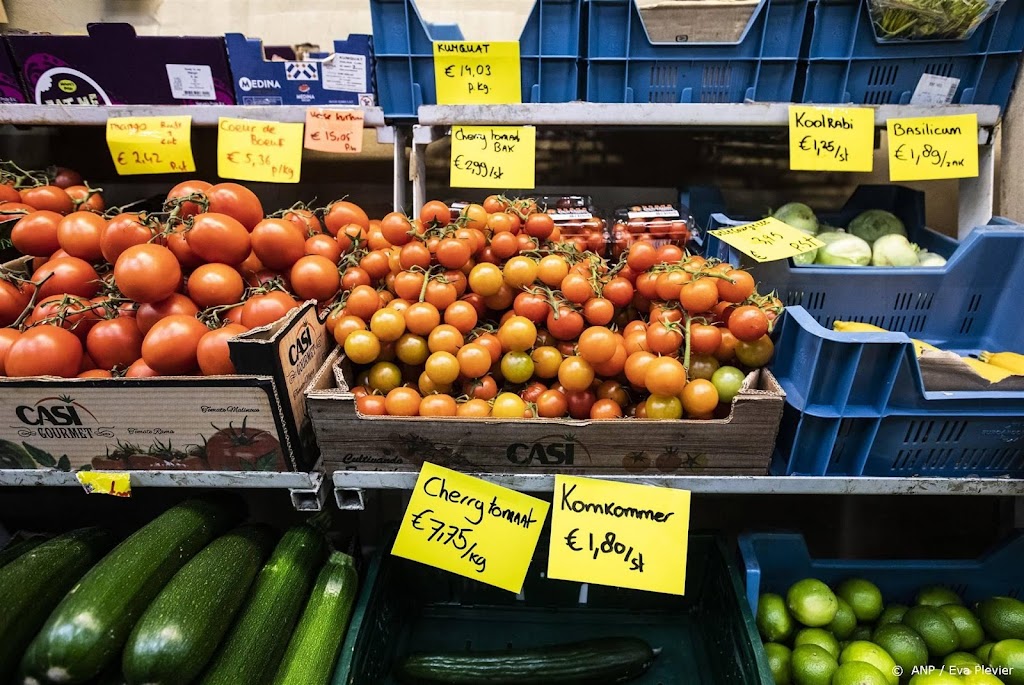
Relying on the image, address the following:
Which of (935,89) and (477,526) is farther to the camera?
(935,89)

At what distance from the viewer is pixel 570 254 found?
1.21 m

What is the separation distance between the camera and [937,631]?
3.99 ft

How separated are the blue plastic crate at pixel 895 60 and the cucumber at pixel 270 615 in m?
1.52

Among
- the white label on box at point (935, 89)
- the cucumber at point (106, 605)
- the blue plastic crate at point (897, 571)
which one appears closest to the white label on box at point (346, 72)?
the cucumber at point (106, 605)

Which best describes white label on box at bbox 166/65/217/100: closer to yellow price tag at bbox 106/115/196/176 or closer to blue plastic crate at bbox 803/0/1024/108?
yellow price tag at bbox 106/115/196/176

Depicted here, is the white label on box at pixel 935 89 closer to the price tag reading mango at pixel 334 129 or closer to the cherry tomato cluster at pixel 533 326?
the cherry tomato cluster at pixel 533 326

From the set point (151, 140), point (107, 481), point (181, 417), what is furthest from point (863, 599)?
point (151, 140)

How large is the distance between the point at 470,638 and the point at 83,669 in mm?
766

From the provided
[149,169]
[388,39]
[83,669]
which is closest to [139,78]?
[149,169]

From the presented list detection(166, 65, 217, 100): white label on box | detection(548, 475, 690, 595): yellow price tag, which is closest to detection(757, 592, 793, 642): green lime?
detection(548, 475, 690, 595): yellow price tag

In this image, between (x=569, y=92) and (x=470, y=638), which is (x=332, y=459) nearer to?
(x=470, y=638)

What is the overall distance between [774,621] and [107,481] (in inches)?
53.5

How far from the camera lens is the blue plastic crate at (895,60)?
1291 millimetres

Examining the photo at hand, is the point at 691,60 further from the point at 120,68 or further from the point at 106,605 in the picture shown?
the point at 106,605
